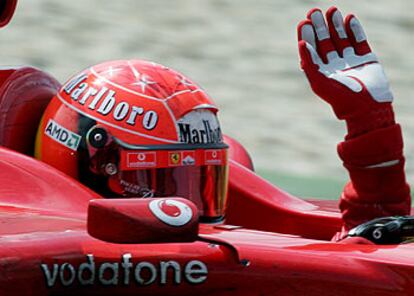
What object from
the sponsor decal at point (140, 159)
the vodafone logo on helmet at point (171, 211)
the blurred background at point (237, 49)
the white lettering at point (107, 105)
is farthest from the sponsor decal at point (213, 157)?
the blurred background at point (237, 49)

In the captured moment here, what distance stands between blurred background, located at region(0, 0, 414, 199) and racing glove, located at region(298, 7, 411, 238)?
3536 mm

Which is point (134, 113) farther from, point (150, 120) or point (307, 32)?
point (307, 32)

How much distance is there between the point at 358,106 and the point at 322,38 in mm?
206

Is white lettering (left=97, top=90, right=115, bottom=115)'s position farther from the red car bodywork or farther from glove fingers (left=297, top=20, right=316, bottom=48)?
glove fingers (left=297, top=20, right=316, bottom=48)

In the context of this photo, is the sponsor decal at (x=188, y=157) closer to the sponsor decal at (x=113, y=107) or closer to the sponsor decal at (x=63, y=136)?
the sponsor decal at (x=113, y=107)

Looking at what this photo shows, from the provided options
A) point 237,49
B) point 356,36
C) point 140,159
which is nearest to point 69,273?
point 140,159

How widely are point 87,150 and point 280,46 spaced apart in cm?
583

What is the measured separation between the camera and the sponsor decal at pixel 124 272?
250cm

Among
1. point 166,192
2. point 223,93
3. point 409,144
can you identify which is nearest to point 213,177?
point 166,192

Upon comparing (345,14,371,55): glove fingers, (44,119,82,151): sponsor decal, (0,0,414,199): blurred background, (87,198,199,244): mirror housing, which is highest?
(345,14,371,55): glove fingers

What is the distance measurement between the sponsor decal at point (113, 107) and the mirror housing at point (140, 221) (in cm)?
61

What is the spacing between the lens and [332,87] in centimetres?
332

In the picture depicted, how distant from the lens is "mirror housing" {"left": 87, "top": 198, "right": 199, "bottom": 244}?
251 cm

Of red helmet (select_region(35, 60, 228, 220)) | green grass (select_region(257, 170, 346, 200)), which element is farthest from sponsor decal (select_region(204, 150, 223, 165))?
green grass (select_region(257, 170, 346, 200))
